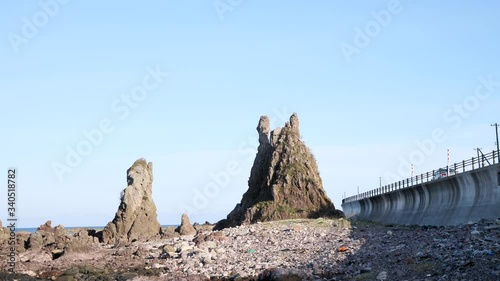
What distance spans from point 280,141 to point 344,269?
34053mm

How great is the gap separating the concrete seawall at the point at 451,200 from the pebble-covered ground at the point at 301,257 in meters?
2.61

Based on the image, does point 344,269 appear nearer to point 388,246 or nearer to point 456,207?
point 388,246

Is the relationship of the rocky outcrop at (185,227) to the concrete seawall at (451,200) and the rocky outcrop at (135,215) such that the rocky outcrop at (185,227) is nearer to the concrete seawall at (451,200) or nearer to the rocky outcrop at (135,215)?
the rocky outcrop at (135,215)

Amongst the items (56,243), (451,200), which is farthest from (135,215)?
(451,200)

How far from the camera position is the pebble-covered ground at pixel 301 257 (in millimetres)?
25281

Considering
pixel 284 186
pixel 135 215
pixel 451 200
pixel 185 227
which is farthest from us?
pixel 284 186

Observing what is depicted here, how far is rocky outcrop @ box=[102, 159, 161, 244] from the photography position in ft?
182

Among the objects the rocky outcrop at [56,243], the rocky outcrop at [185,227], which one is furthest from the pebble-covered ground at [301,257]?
the rocky outcrop at [185,227]

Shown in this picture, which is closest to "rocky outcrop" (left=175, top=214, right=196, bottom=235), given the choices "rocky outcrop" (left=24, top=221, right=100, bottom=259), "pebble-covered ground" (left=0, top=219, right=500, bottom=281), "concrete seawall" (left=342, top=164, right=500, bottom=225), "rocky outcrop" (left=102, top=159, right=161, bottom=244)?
"rocky outcrop" (left=102, top=159, right=161, bottom=244)

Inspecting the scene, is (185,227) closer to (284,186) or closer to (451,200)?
(284,186)

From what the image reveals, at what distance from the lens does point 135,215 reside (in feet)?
187

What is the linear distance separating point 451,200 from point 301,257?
13.5 metres

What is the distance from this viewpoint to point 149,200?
58.6 meters

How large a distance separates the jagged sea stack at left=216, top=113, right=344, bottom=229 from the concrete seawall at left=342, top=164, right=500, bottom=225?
580cm
